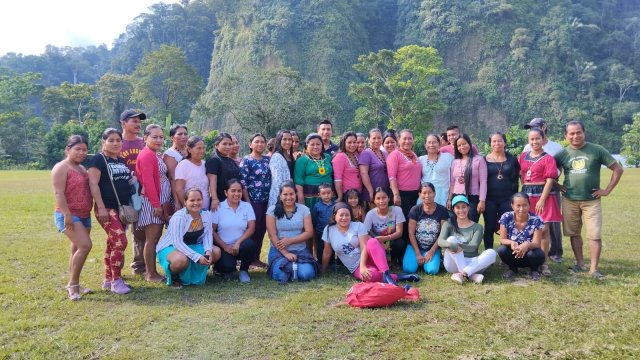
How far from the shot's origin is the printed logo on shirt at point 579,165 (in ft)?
17.9

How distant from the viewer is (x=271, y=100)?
3722 centimetres

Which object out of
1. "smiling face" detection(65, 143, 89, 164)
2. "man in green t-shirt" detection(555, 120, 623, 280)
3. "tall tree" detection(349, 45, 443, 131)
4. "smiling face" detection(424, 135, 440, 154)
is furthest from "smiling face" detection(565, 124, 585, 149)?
"tall tree" detection(349, 45, 443, 131)

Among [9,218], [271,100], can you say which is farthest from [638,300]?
[271,100]

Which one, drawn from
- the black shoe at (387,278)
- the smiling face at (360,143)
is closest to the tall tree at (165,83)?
the smiling face at (360,143)

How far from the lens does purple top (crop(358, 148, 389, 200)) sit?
20.0 feet

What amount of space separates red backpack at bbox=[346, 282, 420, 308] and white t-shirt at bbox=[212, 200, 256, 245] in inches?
66.9

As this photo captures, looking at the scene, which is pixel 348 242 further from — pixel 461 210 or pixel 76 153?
pixel 76 153

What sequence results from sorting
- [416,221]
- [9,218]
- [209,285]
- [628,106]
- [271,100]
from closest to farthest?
[209,285]
[416,221]
[9,218]
[271,100]
[628,106]

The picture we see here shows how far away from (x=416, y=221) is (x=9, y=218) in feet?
31.3

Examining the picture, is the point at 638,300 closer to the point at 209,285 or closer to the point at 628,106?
the point at 209,285

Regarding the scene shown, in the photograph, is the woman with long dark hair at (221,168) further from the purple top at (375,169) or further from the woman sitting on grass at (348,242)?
the purple top at (375,169)

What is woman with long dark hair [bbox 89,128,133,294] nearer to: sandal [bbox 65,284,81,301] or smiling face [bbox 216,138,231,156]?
sandal [bbox 65,284,81,301]

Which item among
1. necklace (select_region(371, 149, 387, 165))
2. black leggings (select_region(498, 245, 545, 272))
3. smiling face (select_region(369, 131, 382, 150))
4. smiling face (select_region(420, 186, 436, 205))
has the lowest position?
black leggings (select_region(498, 245, 545, 272))

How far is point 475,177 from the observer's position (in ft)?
19.2
